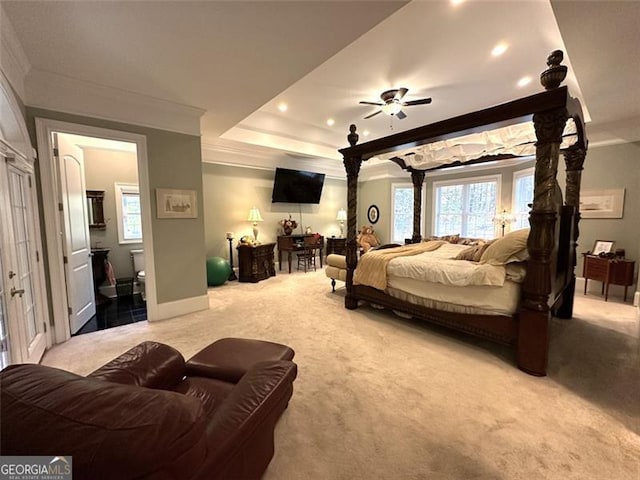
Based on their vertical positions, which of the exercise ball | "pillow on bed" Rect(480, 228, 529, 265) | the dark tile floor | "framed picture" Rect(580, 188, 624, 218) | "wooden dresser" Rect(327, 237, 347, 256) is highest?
"framed picture" Rect(580, 188, 624, 218)

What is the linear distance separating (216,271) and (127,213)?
1.93m

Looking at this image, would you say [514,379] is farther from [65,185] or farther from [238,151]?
[238,151]

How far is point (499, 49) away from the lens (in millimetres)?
2848

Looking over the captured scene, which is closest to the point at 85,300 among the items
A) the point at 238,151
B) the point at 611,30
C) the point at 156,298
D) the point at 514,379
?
the point at 156,298

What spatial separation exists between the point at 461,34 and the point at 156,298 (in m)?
4.57

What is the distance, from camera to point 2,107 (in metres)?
2.12

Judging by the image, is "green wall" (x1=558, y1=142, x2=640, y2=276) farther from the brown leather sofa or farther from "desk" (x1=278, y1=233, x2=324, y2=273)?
the brown leather sofa

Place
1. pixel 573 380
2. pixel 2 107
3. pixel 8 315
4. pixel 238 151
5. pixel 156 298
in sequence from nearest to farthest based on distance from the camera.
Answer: pixel 8 315 → pixel 2 107 → pixel 573 380 → pixel 156 298 → pixel 238 151

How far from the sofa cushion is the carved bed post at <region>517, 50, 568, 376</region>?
2.70m

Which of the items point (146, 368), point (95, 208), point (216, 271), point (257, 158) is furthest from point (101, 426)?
point (257, 158)

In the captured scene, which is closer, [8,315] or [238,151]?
[8,315]

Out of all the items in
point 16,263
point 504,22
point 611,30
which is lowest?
point 16,263

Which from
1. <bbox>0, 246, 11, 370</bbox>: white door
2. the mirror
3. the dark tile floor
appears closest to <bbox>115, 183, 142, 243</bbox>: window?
the mirror

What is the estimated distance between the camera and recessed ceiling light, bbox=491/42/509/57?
9.12 ft
